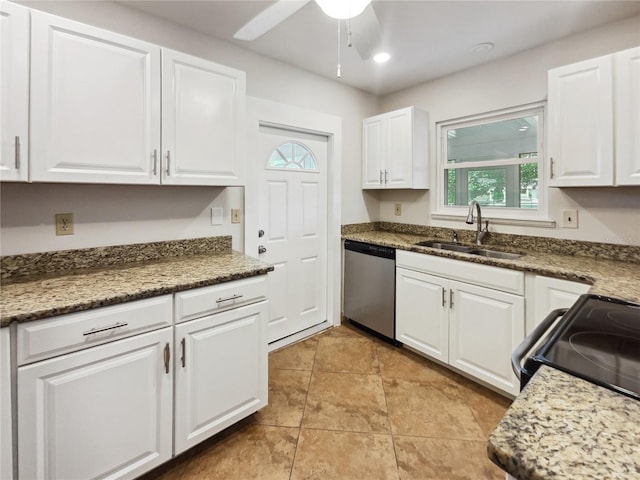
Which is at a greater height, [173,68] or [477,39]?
[477,39]

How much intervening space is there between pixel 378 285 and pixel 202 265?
1.59m

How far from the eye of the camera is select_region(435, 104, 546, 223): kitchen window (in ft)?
8.38

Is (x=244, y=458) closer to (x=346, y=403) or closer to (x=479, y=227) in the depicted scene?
(x=346, y=403)

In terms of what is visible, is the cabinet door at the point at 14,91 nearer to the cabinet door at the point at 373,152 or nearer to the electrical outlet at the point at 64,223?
the electrical outlet at the point at 64,223

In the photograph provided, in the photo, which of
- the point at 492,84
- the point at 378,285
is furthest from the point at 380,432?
the point at 492,84

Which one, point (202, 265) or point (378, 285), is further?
point (378, 285)

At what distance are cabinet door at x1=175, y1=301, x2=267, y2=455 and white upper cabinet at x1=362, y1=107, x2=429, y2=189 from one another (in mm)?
1901

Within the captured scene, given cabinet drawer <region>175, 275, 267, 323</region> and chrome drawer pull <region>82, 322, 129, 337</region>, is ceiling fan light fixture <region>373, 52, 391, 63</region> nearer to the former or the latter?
cabinet drawer <region>175, 275, 267, 323</region>

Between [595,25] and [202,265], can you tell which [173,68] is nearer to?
[202,265]

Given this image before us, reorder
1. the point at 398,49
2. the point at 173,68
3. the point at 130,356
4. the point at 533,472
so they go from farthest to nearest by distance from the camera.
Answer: the point at 398,49, the point at 173,68, the point at 130,356, the point at 533,472

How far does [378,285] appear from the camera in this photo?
289cm

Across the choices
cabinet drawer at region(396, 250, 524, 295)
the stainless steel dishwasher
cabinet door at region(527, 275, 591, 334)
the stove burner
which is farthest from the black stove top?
the stainless steel dishwasher

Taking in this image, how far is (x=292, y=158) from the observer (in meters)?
2.87

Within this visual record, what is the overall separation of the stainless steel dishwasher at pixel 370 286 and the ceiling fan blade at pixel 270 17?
1.86 m
